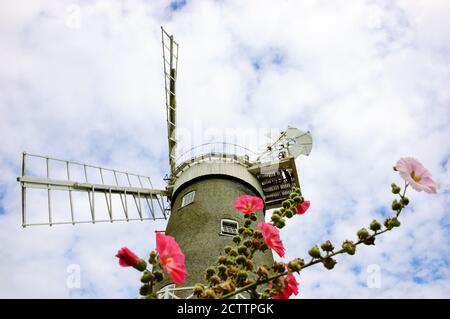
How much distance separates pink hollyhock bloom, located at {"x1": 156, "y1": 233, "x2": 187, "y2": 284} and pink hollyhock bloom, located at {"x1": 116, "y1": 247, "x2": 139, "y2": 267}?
0.09 m

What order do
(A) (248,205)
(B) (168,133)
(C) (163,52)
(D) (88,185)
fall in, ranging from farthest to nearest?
(C) (163,52) < (B) (168,133) < (D) (88,185) < (A) (248,205)

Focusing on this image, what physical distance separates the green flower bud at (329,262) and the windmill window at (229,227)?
331 inches

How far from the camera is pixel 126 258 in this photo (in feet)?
4.87

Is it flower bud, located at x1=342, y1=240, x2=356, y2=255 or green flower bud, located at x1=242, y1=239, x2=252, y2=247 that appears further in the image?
green flower bud, located at x1=242, y1=239, x2=252, y2=247

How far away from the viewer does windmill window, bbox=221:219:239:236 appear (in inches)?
393

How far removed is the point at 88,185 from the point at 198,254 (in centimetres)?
611

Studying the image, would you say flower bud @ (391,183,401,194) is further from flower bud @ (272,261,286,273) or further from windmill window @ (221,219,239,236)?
windmill window @ (221,219,239,236)

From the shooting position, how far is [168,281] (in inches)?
353

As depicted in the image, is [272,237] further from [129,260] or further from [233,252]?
[129,260]

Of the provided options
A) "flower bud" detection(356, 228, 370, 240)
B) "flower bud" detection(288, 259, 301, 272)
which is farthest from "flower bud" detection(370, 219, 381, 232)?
"flower bud" detection(288, 259, 301, 272)

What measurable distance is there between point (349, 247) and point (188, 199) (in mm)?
10105

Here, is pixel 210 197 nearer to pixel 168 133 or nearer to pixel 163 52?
pixel 168 133

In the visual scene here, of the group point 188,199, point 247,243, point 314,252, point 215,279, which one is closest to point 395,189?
point 314,252
